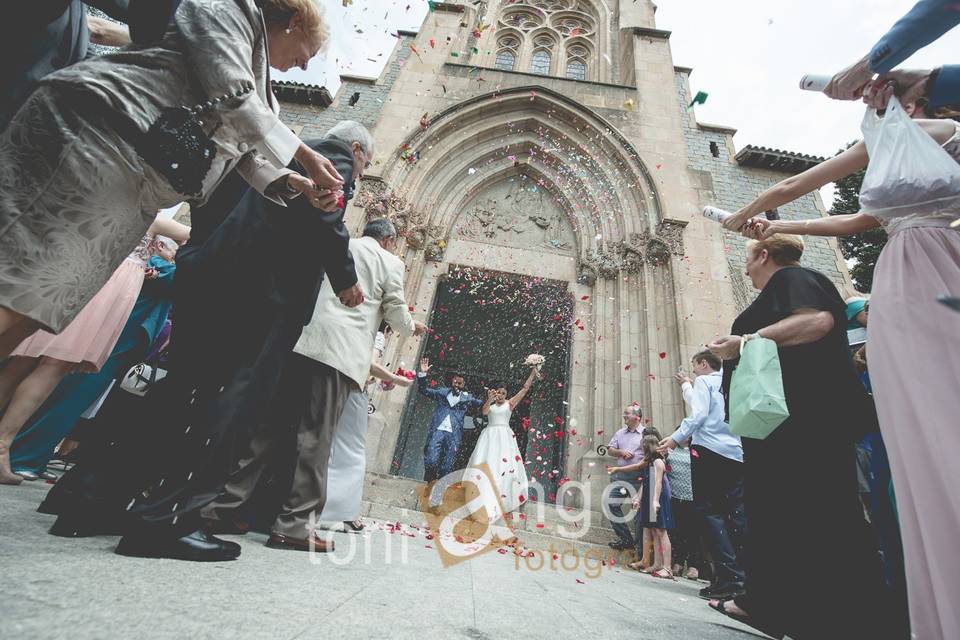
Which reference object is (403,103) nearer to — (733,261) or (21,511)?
(733,261)

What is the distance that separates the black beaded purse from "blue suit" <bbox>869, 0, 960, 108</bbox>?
6.60 feet

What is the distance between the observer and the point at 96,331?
275cm

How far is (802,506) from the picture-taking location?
1637mm

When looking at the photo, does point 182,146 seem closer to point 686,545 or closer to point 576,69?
point 686,545

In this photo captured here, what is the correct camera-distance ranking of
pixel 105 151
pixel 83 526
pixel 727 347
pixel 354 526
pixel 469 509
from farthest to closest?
pixel 469 509, pixel 354 526, pixel 727 347, pixel 83 526, pixel 105 151

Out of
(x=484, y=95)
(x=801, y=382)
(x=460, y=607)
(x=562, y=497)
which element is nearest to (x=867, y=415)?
(x=801, y=382)

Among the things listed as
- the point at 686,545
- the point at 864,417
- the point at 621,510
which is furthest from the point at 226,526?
the point at 686,545

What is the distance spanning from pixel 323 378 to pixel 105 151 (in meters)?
1.47

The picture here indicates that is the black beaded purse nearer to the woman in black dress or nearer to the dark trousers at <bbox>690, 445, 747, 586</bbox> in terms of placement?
the woman in black dress

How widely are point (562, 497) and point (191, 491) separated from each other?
5823 mm

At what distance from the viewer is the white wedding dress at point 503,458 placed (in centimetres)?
525

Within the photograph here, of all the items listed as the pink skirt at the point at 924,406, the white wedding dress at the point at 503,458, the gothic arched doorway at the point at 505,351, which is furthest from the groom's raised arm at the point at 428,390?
the pink skirt at the point at 924,406

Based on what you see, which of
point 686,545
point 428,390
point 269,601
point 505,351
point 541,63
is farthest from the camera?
point 541,63

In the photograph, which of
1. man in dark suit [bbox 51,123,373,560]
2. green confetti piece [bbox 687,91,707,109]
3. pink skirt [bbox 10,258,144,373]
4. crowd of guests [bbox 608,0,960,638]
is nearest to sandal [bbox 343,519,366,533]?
man in dark suit [bbox 51,123,373,560]
